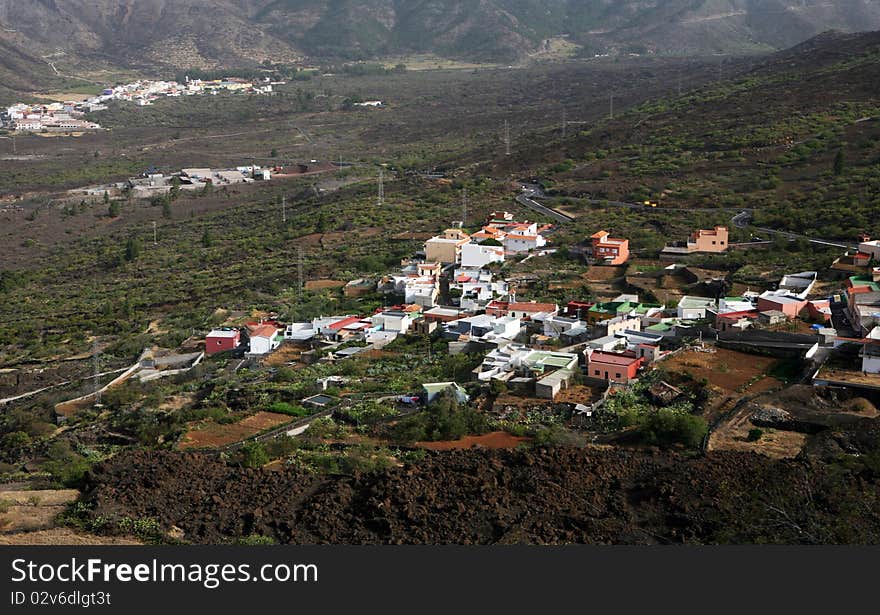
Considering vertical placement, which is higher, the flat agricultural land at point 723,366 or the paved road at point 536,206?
the flat agricultural land at point 723,366

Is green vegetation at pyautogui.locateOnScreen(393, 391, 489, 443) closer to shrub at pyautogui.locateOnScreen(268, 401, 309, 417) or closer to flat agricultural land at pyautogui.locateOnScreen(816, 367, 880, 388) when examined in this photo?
shrub at pyautogui.locateOnScreen(268, 401, 309, 417)

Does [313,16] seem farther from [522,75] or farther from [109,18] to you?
[522,75]

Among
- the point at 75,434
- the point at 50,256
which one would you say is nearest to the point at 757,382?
the point at 75,434

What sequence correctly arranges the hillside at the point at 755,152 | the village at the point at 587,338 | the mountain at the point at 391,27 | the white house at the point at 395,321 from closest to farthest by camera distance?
1. the village at the point at 587,338
2. the white house at the point at 395,321
3. the hillside at the point at 755,152
4. the mountain at the point at 391,27

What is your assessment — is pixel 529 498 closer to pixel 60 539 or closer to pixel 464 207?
pixel 60 539

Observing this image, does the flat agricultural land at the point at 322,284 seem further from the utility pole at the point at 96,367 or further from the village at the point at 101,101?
the village at the point at 101,101

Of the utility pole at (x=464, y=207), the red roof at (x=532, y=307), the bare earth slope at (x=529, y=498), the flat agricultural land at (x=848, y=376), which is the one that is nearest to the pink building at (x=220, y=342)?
the red roof at (x=532, y=307)
